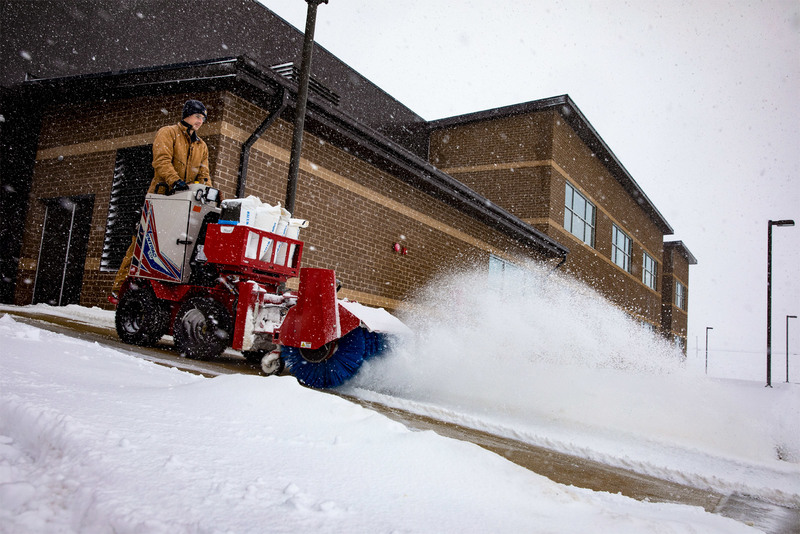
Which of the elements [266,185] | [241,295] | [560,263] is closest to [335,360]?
[241,295]

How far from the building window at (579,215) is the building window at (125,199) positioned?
15292 millimetres

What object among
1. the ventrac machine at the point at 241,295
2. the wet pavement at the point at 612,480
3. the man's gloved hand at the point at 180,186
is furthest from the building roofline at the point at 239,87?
the wet pavement at the point at 612,480

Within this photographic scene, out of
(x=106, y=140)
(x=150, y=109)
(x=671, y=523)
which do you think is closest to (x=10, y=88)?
(x=106, y=140)

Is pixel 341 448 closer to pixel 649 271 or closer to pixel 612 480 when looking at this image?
pixel 612 480

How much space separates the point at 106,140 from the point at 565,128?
15.8m

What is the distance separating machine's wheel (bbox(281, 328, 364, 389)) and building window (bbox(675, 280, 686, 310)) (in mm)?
40781

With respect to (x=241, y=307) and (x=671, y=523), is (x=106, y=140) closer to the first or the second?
(x=241, y=307)

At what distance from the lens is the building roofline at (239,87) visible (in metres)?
8.43

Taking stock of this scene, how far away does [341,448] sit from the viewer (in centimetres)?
263

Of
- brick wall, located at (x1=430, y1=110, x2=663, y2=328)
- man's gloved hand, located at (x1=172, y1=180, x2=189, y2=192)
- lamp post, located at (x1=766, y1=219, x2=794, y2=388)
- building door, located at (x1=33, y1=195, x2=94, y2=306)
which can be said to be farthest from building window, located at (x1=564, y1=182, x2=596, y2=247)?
man's gloved hand, located at (x1=172, y1=180, x2=189, y2=192)

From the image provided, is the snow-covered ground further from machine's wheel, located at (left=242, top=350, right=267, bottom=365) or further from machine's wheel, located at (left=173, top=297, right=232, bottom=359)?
machine's wheel, located at (left=242, top=350, right=267, bottom=365)

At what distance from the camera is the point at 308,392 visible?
11.6 ft

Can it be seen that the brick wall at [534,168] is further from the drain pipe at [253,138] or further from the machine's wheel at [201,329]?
the machine's wheel at [201,329]

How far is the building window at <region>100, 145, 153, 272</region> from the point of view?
9.34 meters
